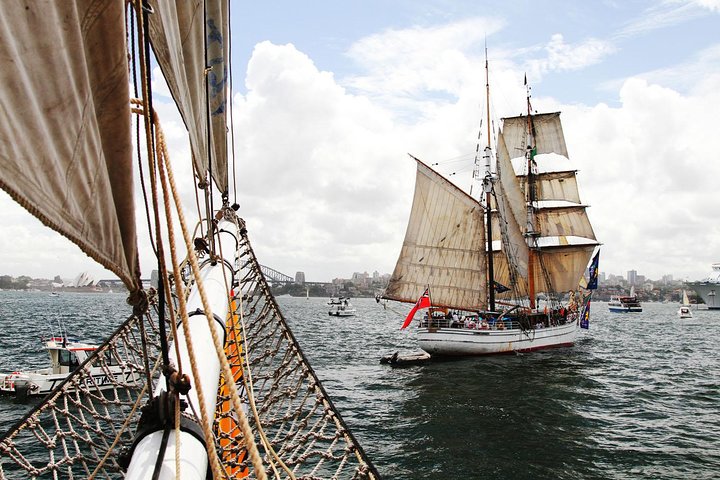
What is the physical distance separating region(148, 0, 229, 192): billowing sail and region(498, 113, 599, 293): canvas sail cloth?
4020 centimetres

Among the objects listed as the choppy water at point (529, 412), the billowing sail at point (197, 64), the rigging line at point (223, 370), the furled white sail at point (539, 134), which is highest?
the furled white sail at point (539, 134)

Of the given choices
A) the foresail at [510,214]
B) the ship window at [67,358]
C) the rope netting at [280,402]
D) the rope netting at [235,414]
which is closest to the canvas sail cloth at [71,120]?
the rope netting at [235,414]

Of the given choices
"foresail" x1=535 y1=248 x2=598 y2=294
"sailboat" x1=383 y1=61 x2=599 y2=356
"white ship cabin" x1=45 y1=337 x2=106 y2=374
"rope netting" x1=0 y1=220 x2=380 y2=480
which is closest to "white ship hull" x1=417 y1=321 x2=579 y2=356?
"sailboat" x1=383 y1=61 x2=599 y2=356

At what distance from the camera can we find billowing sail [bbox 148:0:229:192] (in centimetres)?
353

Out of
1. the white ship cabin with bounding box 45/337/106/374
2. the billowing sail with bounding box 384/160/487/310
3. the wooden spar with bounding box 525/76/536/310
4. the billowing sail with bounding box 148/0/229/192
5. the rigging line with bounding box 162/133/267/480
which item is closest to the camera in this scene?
the rigging line with bounding box 162/133/267/480

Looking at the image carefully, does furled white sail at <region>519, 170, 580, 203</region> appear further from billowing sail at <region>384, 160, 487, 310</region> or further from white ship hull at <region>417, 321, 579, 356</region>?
white ship hull at <region>417, 321, 579, 356</region>

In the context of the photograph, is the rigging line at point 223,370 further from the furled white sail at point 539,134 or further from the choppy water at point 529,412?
the furled white sail at point 539,134

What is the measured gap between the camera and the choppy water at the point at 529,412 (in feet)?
45.8

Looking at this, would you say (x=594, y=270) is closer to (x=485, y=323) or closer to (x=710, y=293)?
(x=485, y=323)

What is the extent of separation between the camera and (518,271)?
143ft

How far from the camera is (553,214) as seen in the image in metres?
54.4

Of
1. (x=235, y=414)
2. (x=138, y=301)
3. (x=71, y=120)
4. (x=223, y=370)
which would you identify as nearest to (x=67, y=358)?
(x=235, y=414)

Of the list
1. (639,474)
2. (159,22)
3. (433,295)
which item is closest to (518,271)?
(433,295)

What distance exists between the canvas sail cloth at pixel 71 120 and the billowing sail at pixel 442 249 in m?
35.4
